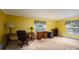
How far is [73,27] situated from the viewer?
7.14ft

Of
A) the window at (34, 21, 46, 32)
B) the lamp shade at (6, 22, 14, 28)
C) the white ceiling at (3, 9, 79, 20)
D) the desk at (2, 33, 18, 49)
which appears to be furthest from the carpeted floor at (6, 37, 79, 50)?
the white ceiling at (3, 9, 79, 20)

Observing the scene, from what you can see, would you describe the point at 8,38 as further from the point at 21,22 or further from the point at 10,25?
the point at 21,22

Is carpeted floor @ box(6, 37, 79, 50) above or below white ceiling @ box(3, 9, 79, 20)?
below

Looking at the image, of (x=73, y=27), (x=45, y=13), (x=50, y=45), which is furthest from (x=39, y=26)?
(x=73, y=27)

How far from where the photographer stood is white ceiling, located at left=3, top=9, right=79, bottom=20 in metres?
2.13

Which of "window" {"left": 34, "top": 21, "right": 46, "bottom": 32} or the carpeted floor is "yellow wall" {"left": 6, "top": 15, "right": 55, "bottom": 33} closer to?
"window" {"left": 34, "top": 21, "right": 46, "bottom": 32}

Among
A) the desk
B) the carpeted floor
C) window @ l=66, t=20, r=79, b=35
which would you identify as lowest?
the carpeted floor

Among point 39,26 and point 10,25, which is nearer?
point 10,25

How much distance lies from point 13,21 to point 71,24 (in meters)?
1.22

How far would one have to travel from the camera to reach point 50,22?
2246 mm

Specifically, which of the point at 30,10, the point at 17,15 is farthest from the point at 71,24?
the point at 17,15

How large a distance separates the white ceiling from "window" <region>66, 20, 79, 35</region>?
15cm

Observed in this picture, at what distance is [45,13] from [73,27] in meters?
0.66
